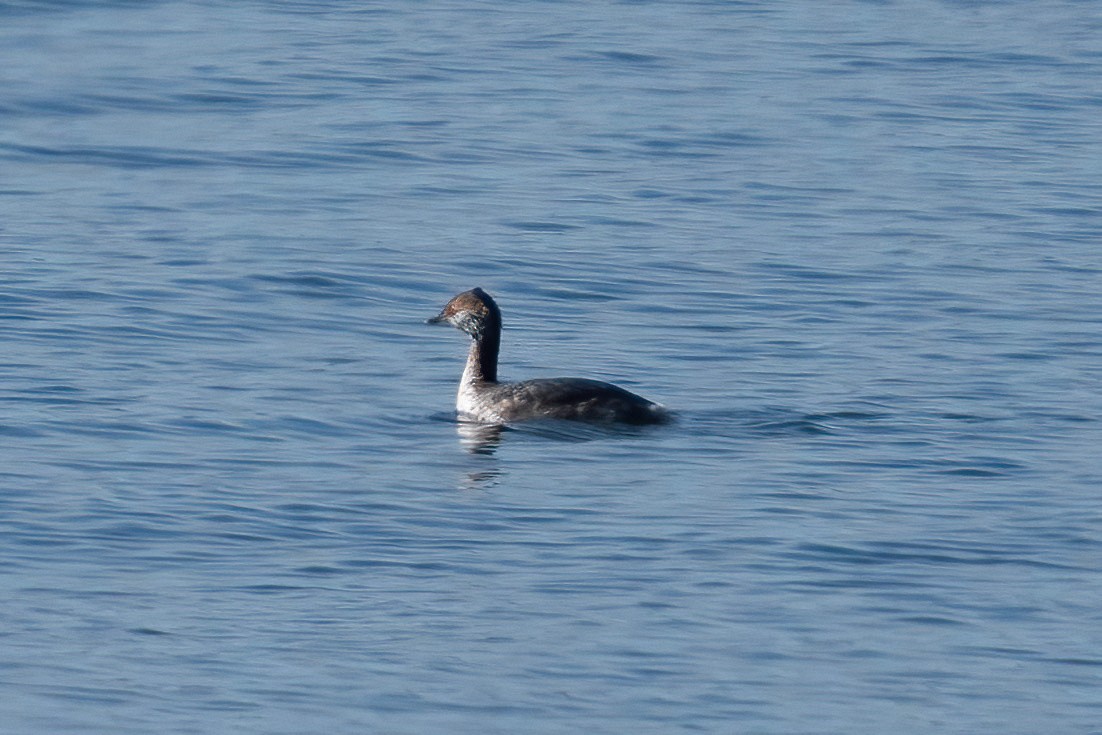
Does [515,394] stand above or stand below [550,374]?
above

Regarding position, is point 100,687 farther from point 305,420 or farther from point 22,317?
point 22,317

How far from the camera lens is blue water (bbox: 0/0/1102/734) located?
10312 millimetres

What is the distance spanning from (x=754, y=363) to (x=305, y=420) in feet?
12.2

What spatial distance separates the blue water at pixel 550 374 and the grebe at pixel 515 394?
0.56 ft

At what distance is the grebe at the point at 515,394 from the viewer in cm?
1516

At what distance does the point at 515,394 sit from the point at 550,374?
1879 millimetres

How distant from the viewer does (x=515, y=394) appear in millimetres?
15703

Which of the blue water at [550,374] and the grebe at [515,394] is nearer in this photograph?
the blue water at [550,374]

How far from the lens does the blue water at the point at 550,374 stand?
10312mm

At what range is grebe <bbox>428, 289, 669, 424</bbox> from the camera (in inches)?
597

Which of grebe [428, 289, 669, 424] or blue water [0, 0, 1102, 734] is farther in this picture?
grebe [428, 289, 669, 424]

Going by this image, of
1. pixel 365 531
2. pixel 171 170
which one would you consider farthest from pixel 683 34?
pixel 365 531

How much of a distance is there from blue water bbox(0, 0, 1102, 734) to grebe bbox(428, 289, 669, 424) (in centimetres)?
17

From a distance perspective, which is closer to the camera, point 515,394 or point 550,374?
point 515,394
